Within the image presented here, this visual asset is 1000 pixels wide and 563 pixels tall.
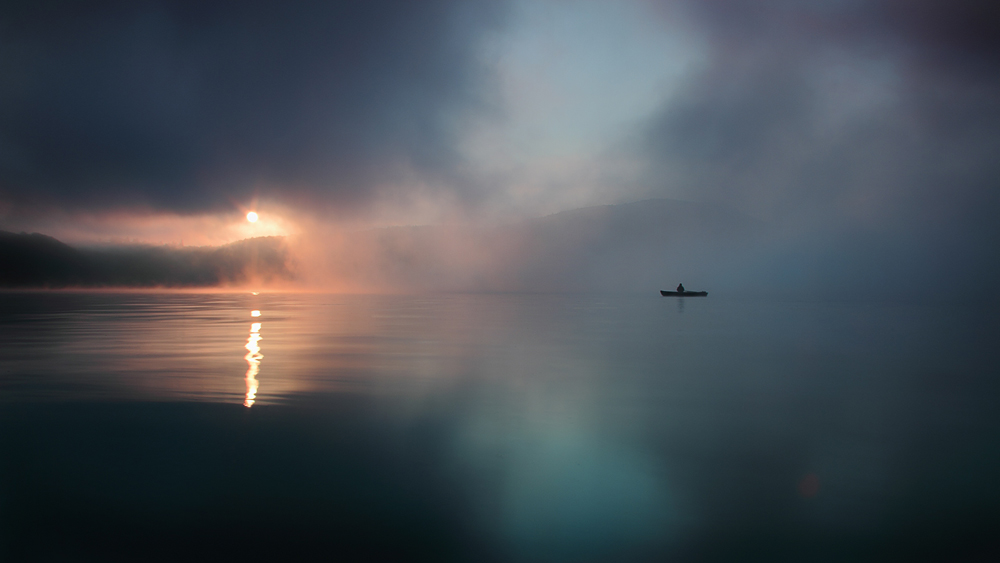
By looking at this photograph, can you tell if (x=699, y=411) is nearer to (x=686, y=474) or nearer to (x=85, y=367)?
(x=686, y=474)

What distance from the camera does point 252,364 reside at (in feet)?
42.8

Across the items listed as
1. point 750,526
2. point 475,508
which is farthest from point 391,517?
point 750,526

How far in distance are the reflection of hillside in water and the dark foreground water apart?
0.11 meters

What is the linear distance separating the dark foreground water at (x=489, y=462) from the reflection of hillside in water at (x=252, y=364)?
11cm

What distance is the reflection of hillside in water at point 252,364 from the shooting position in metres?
9.48

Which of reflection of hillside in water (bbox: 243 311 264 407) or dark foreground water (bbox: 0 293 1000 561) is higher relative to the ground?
reflection of hillside in water (bbox: 243 311 264 407)

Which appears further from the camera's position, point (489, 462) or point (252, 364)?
point (252, 364)

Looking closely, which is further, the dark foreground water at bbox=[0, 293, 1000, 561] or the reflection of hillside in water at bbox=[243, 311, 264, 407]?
the reflection of hillside in water at bbox=[243, 311, 264, 407]

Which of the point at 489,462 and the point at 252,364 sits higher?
the point at 252,364

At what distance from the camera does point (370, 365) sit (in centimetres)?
1343

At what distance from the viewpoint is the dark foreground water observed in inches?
184

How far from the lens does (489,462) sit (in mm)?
6488

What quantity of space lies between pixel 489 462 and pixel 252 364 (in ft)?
28.1

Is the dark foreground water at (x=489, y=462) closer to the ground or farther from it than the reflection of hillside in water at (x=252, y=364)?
closer to the ground
